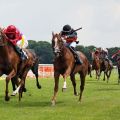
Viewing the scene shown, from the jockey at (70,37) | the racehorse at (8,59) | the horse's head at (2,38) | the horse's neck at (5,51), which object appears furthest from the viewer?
the jockey at (70,37)

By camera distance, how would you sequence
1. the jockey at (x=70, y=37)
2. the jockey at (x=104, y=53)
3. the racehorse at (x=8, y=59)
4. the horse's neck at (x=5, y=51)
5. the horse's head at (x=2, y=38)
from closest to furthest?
the horse's head at (x=2, y=38)
the racehorse at (x=8, y=59)
the horse's neck at (x=5, y=51)
the jockey at (x=70, y=37)
the jockey at (x=104, y=53)

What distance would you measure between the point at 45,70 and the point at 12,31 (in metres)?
30.4

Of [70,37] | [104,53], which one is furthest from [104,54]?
[70,37]

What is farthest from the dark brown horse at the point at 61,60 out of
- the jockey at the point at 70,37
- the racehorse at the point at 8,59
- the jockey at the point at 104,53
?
the jockey at the point at 104,53

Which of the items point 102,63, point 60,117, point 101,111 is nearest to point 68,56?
point 101,111

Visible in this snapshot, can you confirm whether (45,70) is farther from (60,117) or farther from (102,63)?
(60,117)

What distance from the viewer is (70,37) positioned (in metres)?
18.3

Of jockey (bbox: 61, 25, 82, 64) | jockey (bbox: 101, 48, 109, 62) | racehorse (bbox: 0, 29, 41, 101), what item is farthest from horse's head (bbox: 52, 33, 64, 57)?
jockey (bbox: 101, 48, 109, 62)

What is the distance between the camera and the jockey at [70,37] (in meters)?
17.5

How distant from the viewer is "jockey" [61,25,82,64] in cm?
Result: 1752

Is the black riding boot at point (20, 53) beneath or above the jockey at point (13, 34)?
beneath

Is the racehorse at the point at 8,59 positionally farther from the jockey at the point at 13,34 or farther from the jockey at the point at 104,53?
the jockey at the point at 104,53

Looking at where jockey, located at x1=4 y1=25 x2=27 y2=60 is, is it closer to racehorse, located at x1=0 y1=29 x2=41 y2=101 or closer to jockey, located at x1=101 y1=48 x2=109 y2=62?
racehorse, located at x1=0 y1=29 x2=41 y2=101

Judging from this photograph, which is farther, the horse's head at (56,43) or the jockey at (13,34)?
the jockey at (13,34)
